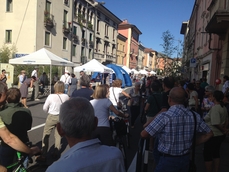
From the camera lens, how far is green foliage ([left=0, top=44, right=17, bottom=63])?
23406mm

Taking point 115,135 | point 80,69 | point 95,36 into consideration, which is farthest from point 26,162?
point 95,36

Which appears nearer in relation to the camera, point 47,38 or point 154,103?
point 154,103

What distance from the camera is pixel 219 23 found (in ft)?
32.9

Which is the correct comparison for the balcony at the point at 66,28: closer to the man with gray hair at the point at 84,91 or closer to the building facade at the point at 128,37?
the man with gray hair at the point at 84,91

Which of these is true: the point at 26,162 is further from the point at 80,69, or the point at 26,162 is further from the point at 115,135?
the point at 80,69

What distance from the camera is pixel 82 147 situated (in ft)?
4.80

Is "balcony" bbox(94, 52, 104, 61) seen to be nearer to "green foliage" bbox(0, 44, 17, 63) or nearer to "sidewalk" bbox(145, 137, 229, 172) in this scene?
"green foliage" bbox(0, 44, 17, 63)

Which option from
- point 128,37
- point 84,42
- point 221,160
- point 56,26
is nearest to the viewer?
point 221,160

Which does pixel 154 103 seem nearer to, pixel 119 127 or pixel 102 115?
pixel 119 127

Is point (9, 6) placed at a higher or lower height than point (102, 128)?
higher

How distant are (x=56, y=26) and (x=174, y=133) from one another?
2710 centimetres

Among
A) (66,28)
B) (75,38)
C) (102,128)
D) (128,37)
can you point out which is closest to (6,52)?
(66,28)

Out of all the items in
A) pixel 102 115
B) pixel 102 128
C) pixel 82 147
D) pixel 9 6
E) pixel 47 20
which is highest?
pixel 9 6

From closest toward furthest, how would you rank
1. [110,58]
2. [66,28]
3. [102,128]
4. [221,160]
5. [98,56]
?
[102,128] → [221,160] → [66,28] → [98,56] → [110,58]
